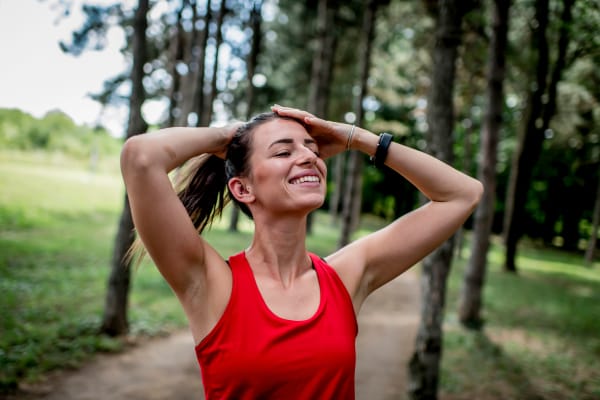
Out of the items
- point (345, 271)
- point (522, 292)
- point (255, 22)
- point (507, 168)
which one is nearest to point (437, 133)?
point (345, 271)

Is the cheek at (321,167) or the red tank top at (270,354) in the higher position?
the cheek at (321,167)

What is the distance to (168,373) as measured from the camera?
19.2 ft

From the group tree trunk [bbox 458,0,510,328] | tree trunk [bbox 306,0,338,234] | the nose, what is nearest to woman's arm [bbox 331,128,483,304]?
the nose

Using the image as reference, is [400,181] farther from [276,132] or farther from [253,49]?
[276,132]

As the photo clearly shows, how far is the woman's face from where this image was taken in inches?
72.1

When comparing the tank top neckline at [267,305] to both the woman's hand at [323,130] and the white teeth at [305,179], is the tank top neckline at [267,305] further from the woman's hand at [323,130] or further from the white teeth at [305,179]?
the woman's hand at [323,130]

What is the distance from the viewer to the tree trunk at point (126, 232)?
6.21 m

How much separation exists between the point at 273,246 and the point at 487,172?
7.58 metres

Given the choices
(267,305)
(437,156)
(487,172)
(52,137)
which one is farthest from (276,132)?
(52,137)

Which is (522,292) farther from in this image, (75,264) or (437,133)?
(75,264)

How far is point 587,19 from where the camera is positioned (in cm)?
523

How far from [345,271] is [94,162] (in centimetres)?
3897

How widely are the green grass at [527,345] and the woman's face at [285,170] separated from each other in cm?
483

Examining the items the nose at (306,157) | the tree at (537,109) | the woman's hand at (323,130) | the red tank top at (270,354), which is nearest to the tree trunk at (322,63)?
the tree at (537,109)
